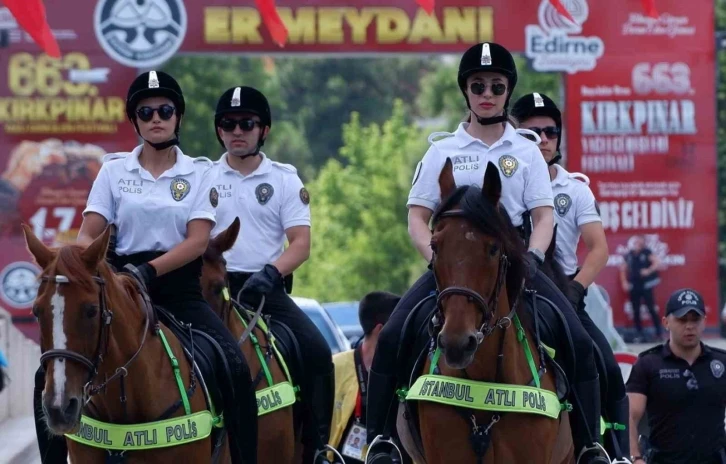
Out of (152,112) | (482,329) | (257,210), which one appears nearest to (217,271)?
(257,210)

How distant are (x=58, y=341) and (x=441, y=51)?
22396 mm

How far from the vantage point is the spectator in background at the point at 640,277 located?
98.6ft

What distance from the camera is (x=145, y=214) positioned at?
27.7ft

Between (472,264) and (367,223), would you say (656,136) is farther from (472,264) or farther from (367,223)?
(367,223)

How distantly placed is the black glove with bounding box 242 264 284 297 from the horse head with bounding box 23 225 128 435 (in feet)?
10.0

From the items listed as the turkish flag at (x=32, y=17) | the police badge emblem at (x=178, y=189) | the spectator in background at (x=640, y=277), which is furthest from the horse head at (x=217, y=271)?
the spectator in background at (x=640, y=277)

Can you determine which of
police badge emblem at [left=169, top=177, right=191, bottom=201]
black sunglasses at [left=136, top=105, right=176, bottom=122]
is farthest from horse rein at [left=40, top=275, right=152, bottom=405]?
black sunglasses at [left=136, top=105, right=176, bottom=122]

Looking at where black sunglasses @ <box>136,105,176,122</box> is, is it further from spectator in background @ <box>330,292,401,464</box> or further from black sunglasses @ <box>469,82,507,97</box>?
spectator in background @ <box>330,292,401,464</box>

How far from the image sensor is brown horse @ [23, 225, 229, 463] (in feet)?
22.7

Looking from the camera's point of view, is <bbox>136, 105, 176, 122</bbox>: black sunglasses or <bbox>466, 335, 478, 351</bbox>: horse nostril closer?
<bbox>466, 335, 478, 351</bbox>: horse nostril

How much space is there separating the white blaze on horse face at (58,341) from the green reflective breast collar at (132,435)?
949mm

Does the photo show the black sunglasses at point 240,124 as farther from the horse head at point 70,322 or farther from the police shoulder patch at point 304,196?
the horse head at point 70,322

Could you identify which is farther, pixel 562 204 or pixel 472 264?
pixel 562 204

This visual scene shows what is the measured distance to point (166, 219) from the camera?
8.50m
